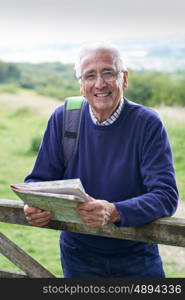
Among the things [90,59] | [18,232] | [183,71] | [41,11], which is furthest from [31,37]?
[90,59]

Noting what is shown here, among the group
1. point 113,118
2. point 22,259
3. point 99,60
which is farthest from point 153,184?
point 22,259

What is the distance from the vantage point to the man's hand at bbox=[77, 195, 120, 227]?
6.36ft

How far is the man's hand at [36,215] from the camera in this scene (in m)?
2.15

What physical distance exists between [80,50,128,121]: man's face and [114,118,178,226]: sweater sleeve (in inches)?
8.5

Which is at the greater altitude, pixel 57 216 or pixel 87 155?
pixel 87 155

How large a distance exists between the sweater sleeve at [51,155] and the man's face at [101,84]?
0.62 ft

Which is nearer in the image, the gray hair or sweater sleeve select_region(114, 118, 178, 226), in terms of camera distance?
sweater sleeve select_region(114, 118, 178, 226)

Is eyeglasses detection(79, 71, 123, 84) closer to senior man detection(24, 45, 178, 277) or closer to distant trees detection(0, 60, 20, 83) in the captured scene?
senior man detection(24, 45, 178, 277)

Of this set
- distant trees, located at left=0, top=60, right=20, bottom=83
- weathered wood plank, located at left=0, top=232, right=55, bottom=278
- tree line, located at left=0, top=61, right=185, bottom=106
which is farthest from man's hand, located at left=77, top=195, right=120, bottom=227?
distant trees, located at left=0, top=60, right=20, bottom=83

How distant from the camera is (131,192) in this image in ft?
7.27

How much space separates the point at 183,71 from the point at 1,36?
1258 centimetres

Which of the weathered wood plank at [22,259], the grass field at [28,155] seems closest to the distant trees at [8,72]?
the grass field at [28,155]

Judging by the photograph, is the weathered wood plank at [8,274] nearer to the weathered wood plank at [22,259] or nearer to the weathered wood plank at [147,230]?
the weathered wood plank at [22,259]

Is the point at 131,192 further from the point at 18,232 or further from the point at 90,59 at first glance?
the point at 18,232
